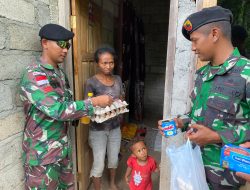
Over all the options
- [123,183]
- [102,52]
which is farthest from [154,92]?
[102,52]

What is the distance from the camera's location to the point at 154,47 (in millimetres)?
6656

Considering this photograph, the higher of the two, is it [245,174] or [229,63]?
[229,63]

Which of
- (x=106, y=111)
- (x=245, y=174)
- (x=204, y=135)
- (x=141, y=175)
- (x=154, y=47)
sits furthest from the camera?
(x=154, y=47)

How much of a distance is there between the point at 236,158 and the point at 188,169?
35cm

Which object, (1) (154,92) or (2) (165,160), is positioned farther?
(1) (154,92)

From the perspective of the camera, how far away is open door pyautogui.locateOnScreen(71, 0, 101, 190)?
240 centimetres

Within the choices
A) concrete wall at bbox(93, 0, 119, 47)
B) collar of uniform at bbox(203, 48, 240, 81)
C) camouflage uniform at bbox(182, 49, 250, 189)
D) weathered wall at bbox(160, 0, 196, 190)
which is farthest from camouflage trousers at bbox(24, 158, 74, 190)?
concrete wall at bbox(93, 0, 119, 47)

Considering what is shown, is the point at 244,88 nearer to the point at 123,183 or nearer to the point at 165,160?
the point at 165,160

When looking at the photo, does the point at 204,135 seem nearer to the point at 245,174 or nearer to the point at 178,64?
the point at 245,174

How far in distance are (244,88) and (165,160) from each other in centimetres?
124

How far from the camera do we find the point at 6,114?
5.61ft

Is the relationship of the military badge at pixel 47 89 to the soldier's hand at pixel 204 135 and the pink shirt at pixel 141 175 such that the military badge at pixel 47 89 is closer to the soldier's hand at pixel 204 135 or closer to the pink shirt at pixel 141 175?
the soldier's hand at pixel 204 135

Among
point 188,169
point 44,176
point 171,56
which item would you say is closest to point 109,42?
point 171,56

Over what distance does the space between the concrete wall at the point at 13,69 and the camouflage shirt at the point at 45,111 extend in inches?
3.1
